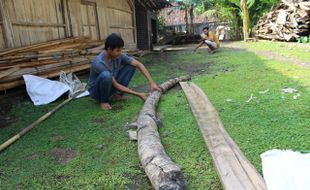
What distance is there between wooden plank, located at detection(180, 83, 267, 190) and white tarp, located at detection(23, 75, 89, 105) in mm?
2436

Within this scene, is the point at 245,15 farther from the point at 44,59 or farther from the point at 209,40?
the point at 44,59

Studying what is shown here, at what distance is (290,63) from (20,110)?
608 centimetres

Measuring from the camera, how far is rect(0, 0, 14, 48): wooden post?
5.29m

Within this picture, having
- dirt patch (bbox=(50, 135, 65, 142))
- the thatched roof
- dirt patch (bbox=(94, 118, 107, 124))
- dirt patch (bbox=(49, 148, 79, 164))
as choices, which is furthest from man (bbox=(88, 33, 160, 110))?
the thatched roof

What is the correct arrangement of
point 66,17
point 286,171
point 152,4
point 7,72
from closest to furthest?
point 286,171, point 7,72, point 66,17, point 152,4

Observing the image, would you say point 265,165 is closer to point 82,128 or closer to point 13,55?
point 82,128

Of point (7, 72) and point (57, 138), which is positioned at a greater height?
point (7, 72)

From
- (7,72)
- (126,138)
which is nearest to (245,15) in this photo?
(7,72)

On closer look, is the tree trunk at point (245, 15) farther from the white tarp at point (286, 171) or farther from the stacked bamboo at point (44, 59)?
the white tarp at point (286, 171)

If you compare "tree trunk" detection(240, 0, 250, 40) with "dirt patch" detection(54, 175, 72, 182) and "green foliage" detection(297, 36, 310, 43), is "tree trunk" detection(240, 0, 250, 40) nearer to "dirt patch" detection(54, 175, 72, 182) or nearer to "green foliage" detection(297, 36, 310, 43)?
"green foliage" detection(297, 36, 310, 43)

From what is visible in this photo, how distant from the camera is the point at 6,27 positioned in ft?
17.6

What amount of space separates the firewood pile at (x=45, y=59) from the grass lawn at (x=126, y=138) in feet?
1.75

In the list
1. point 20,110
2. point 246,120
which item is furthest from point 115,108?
point 246,120

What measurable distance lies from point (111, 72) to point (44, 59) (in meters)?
1.86
